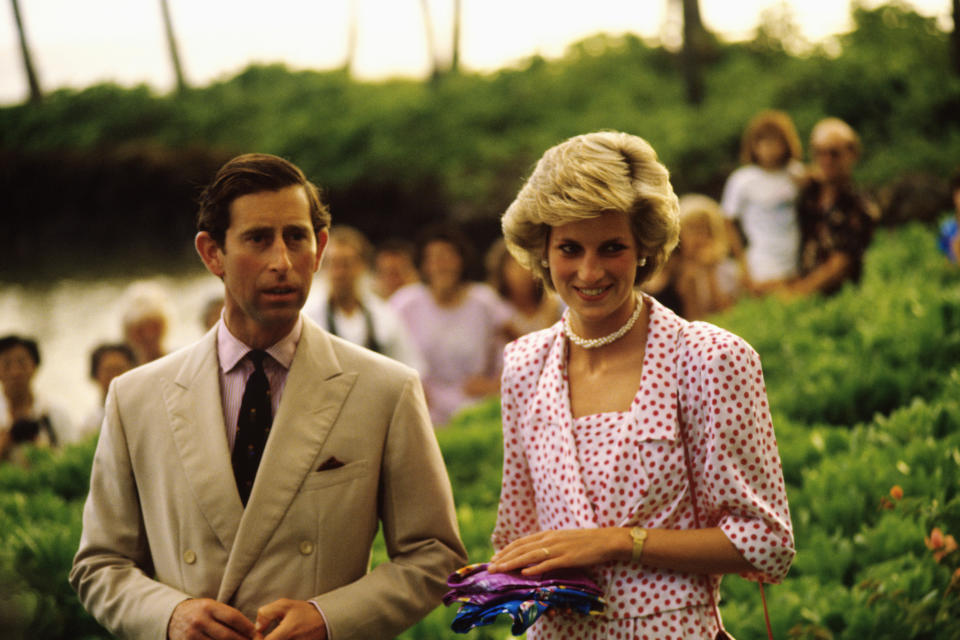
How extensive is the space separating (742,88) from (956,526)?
56.2 ft

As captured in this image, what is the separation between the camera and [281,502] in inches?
94.4

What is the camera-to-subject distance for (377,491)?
255cm

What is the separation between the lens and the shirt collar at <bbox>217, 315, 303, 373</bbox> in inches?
99.3

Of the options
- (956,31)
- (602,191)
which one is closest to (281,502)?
(602,191)

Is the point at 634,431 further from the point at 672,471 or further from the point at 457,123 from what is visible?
the point at 457,123

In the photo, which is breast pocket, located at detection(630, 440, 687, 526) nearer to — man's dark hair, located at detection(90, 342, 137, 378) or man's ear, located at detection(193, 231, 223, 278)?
man's ear, located at detection(193, 231, 223, 278)

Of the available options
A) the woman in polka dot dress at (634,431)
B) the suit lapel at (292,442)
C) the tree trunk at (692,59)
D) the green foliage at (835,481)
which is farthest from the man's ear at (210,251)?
the tree trunk at (692,59)

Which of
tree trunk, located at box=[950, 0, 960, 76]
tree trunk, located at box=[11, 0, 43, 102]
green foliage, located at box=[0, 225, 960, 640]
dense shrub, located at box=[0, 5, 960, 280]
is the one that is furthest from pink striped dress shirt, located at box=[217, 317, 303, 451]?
dense shrub, located at box=[0, 5, 960, 280]

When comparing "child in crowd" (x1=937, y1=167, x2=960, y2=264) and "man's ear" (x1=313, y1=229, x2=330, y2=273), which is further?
"child in crowd" (x1=937, y1=167, x2=960, y2=264)

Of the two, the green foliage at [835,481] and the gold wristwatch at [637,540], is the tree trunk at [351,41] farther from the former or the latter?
the gold wristwatch at [637,540]

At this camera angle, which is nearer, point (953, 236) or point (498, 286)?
point (953, 236)

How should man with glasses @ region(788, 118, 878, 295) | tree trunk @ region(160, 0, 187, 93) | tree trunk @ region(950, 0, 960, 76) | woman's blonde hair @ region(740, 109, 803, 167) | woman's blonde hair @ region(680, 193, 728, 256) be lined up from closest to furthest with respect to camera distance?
man with glasses @ region(788, 118, 878, 295), woman's blonde hair @ region(740, 109, 803, 167), woman's blonde hair @ region(680, 193, 728, 256), tree trunk @ region(950, 0, 960, 76), tree trunk @ region(160, 0, 187, 93)

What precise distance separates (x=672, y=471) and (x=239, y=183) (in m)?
1.24

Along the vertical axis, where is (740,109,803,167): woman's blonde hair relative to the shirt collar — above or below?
below
